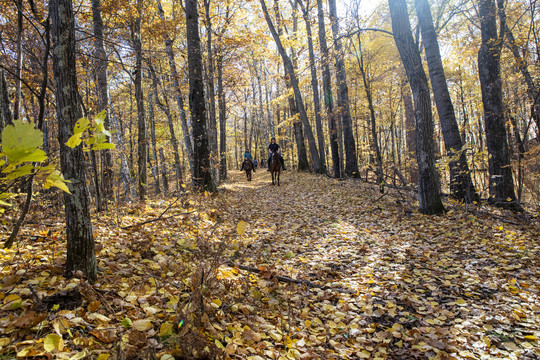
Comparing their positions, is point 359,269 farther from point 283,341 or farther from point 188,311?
point 188,311

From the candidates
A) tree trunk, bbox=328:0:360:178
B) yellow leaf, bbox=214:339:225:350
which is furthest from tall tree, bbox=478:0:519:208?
yellow leaf, bbox=214:339:225:350

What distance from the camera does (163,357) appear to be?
194 centimetres

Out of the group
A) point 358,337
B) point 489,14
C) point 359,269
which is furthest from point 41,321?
point 489,14

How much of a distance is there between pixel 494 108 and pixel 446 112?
3.78 ft

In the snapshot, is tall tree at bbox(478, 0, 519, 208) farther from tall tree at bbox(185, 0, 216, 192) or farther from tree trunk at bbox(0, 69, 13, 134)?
tree trunk at bbox(0, 69, 13, 134)

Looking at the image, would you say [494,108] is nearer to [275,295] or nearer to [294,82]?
[275,295]

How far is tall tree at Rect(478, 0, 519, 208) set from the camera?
7.27 metres

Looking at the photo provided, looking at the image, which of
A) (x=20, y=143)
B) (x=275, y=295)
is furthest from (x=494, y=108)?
(x=20, y=143)

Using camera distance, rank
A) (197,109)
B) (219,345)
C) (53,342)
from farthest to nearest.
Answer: (197,109), (219,345), (53,342)

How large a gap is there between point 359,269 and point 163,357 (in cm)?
318

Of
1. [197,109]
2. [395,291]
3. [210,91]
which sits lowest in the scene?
[395,291]

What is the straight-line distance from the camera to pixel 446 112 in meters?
7.56

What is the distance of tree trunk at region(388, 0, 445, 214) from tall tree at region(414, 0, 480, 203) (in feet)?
3.93

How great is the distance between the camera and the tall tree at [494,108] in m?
7.27
